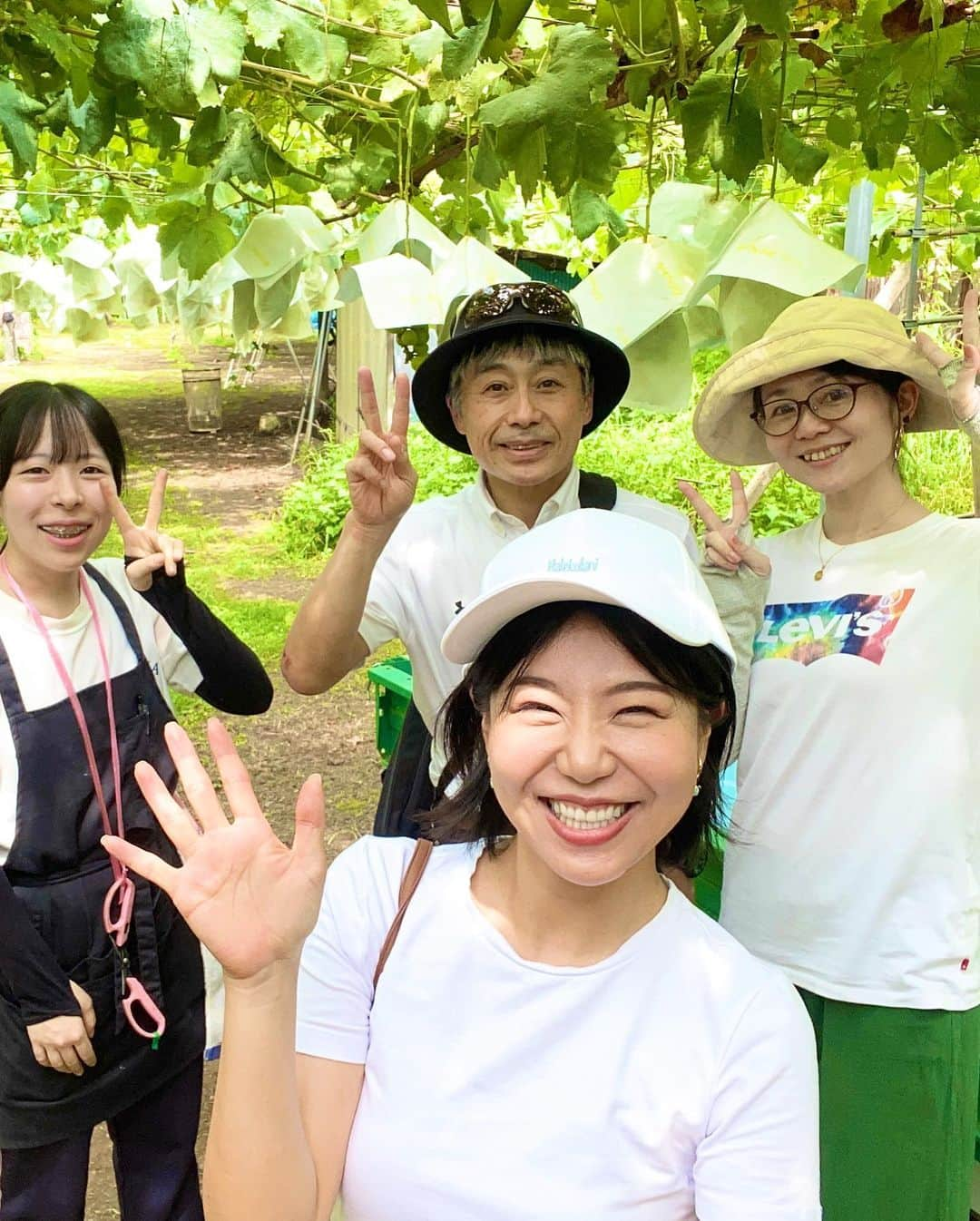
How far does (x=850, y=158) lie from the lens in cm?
316

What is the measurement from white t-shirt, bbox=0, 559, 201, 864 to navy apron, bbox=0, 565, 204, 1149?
0.05 feet

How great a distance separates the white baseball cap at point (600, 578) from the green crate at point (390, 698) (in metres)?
2.14

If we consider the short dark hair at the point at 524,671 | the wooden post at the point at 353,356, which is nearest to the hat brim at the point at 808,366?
the short dark hair at the point at 524,671

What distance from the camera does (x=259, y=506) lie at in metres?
9.57

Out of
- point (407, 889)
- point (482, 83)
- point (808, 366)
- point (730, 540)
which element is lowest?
point (407, 889)

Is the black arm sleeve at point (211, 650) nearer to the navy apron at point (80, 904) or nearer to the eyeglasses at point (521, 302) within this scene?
the navy apron at point (80, 904)

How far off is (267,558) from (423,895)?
7.02 m

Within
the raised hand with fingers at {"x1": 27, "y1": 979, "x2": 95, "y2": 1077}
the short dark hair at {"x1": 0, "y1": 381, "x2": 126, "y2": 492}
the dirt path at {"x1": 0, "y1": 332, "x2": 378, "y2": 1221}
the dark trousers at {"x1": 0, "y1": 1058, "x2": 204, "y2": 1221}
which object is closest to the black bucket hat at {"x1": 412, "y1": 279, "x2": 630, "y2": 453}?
the short dark hair at {"x1": 0, "y1": 381, "x2": 126, "y2": 492}

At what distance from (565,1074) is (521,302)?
4.01ft

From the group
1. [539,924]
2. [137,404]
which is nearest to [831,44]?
[539,924]

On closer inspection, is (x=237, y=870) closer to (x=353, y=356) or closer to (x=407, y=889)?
(x=407, y=889)

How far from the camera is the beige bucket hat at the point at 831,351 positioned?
162 centimetres

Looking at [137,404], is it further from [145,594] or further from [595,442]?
[145,594]

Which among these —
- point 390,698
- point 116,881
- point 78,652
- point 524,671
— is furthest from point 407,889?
point 390,698
